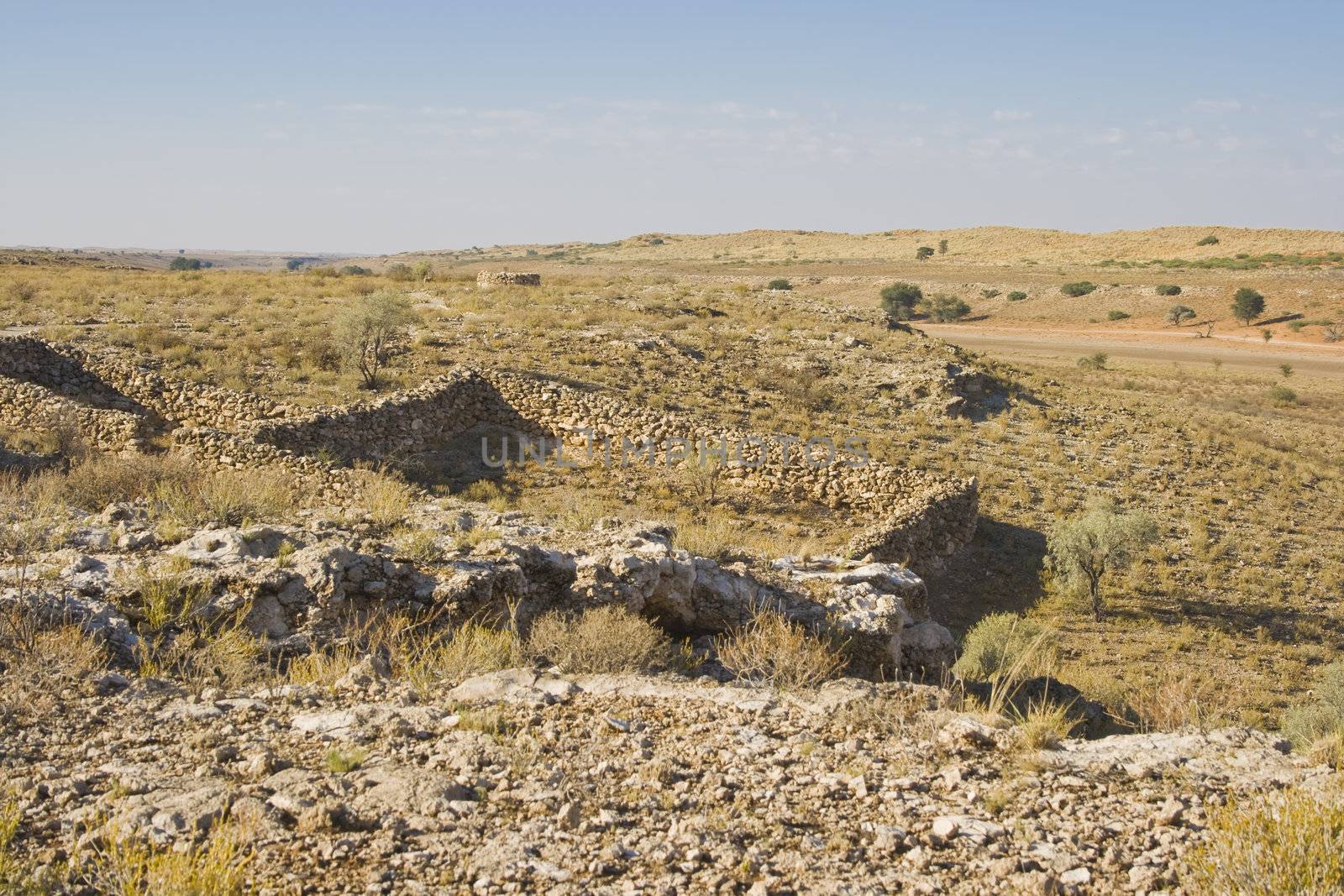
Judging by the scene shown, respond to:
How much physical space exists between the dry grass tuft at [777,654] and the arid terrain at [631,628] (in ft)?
0.14

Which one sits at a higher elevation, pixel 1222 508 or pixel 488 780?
pixel 488 780

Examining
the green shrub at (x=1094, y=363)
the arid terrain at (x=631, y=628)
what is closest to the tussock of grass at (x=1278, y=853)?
the arid terrain at (x=631, y=628)

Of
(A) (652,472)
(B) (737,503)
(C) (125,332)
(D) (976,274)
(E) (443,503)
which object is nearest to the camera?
(E) (443,503)

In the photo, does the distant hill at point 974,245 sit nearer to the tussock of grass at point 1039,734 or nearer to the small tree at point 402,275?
the small tree at point 402,275

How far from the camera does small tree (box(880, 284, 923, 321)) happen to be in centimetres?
5450

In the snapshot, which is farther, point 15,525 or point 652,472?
point 652,472

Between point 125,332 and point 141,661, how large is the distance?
17414 millimetres

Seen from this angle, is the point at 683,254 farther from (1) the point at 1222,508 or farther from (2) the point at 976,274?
(1) the point at 1222,508

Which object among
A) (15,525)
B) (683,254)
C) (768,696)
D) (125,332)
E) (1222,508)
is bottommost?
(1222,508)

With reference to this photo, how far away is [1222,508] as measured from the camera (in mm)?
15695

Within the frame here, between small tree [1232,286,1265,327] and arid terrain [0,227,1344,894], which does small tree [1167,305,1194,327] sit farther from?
arid terrain [0,227,1344,894]

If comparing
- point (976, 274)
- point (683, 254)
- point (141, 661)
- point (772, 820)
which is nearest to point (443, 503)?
point (141, 661)

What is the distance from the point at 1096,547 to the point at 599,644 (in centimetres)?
884

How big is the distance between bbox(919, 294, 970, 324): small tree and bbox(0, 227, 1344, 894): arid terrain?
105 ft
